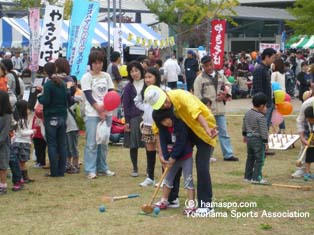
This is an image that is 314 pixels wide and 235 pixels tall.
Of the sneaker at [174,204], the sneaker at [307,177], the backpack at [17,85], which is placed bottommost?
the sneaker at [307,177]

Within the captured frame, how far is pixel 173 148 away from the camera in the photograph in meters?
6.98

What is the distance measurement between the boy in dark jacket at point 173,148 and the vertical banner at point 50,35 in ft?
18.0

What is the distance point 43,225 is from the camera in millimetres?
6680

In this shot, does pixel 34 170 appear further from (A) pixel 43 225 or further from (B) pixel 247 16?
(B) pixel 247 16

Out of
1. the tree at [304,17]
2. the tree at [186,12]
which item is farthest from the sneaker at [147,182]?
the tree at [186,12]

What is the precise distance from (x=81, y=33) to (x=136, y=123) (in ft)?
13.6

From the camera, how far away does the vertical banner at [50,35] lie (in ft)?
40.2

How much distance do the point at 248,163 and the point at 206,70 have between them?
217 centimetres

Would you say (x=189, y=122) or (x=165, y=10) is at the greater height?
(x=165, y=10)

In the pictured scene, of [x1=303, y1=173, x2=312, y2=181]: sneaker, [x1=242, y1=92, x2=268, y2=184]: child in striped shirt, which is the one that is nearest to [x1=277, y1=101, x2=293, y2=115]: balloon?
[x1=303, y1=173, x2=312, y2=181]: sneaker

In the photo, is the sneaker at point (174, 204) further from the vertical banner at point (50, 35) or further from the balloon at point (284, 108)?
the vertical banner at point (50, 35)

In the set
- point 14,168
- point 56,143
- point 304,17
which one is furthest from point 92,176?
point 304,17

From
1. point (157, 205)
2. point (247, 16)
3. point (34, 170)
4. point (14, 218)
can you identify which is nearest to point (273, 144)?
point (34, 170)

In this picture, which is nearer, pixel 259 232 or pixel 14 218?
pixel 259 232
